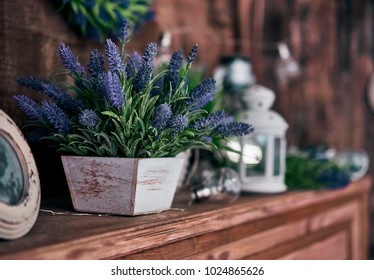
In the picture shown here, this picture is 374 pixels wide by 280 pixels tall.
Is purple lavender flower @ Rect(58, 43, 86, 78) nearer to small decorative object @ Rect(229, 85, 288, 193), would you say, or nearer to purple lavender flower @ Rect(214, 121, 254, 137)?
purple lavender flower @ Rect(214, 121, 254, 137)

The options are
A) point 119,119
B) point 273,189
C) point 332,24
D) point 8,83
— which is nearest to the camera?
point 119,119

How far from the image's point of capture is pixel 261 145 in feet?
5.19

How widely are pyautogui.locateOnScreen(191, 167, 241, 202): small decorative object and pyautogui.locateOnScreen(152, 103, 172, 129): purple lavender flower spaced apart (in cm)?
35

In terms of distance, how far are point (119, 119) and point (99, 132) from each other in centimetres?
→ 5

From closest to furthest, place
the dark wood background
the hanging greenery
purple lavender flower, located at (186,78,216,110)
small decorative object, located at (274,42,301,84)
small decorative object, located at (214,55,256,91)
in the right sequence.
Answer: purple lavender flower, located at (186,78,216,110), the dark wood background, the hanging greenery, small decorative object, located at (214,55,256,91), small decorative object, located at (274,42,301,84)

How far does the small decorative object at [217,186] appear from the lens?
132 centimetres

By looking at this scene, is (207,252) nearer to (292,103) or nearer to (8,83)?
(8,83)

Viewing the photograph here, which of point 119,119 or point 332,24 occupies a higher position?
point 332,24

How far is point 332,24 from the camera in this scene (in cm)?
281

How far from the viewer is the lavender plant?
100 centimetres

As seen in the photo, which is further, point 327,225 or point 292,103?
point 292,103

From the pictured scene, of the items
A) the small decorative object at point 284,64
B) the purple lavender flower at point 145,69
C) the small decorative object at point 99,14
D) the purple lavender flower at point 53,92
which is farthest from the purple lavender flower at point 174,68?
the small decorative object at point 284,64

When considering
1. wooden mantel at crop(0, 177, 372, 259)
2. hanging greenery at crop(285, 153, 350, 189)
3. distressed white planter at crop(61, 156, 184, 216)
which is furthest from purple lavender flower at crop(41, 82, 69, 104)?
hanging greenery at crop(285, 153, 350, 189)

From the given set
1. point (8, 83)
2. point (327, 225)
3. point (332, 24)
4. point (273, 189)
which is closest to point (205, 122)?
point (8, 83)
